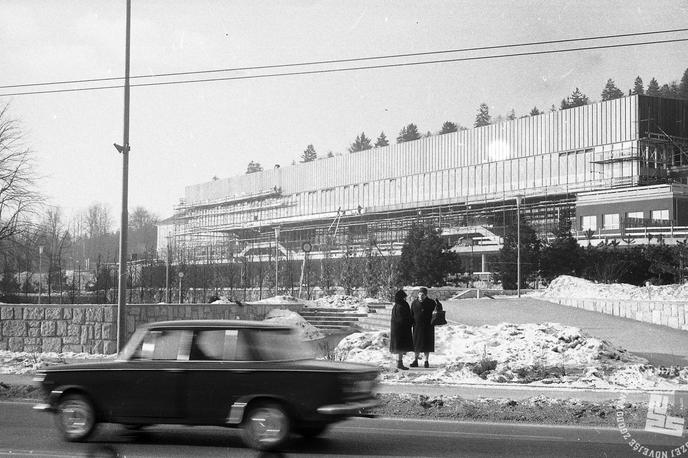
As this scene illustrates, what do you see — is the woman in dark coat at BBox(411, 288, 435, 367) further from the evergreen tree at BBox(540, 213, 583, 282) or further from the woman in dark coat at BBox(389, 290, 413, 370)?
the evergreen tree at BBox(540, 213, 583, 282)

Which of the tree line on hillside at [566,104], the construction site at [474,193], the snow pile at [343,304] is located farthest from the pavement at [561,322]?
the tree line on hillside at [566,104]

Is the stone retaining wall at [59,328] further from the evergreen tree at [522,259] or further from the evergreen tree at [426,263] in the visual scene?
the evergreen tree at [522,259]

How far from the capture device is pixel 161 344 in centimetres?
997

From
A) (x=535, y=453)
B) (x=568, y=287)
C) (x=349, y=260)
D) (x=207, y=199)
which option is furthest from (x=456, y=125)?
(x=535, y=453)

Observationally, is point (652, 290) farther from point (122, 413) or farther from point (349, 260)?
point (122, 413)

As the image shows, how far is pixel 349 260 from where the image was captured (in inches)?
2159

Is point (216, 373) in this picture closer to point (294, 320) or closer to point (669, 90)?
point (294, 320)

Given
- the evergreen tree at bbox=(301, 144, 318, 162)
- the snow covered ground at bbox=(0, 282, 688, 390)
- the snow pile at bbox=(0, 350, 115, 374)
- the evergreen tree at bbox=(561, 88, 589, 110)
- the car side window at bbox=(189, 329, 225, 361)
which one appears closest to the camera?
the car side window at bbox=(189, 329, 225, 361)

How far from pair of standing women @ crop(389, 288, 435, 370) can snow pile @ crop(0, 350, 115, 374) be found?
6.58 meters

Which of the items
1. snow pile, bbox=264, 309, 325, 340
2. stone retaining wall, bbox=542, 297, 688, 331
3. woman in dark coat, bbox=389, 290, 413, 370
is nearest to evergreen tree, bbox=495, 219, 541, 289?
stone retaining wall, bbox=542, 297, 688, 331

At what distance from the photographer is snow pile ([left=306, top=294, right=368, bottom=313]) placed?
126ft

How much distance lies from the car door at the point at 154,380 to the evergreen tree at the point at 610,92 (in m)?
113

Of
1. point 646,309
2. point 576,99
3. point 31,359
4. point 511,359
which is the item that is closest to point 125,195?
point 31,359

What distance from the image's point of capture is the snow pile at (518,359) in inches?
658
